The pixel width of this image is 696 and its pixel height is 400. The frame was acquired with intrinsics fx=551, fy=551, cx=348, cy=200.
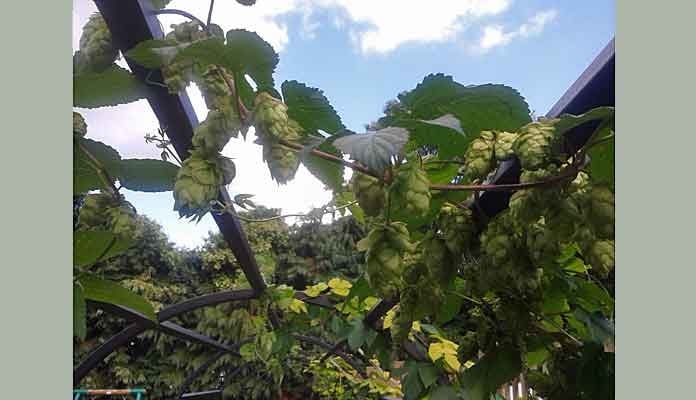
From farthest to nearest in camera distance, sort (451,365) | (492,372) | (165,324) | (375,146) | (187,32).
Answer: (165,324) < (451,365) < (492,372) < (187,32) < (375,146)

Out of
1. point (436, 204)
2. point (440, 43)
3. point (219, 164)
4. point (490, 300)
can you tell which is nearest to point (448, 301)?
point (490, 300)

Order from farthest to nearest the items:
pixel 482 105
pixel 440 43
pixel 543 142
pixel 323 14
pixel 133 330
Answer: pixel 323 14 < pixel 440 43 < pixel 133 330 < pixel 482 105 < pixel 543 142

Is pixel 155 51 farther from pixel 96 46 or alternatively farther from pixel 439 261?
pixel 439 261

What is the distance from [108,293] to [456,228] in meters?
0.55

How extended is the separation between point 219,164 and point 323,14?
2790 mm

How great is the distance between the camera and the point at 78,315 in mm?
664

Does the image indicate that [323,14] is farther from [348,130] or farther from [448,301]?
[348,130]

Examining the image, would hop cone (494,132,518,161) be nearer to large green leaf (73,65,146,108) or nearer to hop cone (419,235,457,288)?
hop cone (419,235,457,288)

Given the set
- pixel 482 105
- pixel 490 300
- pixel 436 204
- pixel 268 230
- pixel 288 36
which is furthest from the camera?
pixel 268 230

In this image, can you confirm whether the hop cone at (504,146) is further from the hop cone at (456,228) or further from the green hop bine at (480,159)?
the hop cone at (456,228)

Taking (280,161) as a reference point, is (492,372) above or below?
below

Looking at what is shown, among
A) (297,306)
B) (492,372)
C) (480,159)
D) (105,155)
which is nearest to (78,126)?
(105,155)

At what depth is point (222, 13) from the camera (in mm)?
675

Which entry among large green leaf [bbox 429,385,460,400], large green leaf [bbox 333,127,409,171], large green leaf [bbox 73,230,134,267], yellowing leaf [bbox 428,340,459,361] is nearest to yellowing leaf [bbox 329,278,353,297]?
yellowing leaf [bbox 428,340,459,361]
